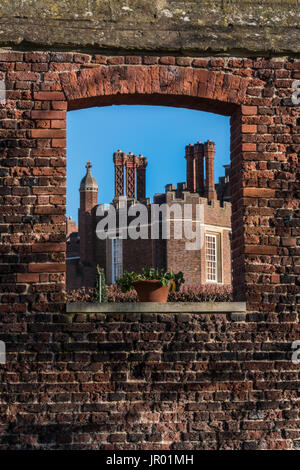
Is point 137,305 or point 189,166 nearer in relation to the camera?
point 137,305

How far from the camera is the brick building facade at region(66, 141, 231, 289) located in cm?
3447

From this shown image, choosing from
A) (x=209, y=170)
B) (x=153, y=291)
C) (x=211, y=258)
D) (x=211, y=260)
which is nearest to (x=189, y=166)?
(x=209, y=170)

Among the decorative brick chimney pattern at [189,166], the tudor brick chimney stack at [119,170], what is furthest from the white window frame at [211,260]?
the tudor brick chimney stack at [119,170]

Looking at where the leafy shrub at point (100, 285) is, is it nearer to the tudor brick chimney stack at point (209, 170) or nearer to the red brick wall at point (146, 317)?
the red brick wall at point (146, 317)

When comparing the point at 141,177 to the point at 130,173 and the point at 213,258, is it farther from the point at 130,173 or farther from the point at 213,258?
the point at 213,258

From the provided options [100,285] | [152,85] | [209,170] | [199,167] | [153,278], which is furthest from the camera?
[199,167]

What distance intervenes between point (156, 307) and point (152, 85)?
2.10 metres

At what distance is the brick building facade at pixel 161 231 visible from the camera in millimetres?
34469

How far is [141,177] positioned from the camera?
41844 millimetres

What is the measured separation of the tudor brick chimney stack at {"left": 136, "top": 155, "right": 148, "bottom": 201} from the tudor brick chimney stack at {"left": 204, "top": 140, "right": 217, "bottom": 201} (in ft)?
12.7

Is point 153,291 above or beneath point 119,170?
beneath

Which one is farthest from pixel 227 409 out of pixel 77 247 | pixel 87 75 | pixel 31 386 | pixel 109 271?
pixel 77 247

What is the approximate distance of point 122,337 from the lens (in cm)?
630
